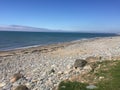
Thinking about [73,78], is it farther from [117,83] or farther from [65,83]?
[117,83]

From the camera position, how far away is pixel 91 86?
12289mm

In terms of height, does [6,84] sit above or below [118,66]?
below

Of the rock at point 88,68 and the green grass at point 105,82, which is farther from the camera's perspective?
the rock at point 88,68

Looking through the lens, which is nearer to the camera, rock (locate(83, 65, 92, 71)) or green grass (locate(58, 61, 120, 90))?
green grass (locate(58, 61, 120, 90))

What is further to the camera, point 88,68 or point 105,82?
point 88,68

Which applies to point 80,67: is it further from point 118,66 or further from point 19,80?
point 19,80

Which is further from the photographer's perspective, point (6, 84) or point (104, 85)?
point (6, 84)

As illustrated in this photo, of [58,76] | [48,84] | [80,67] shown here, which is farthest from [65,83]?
[80,67]

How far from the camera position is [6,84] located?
15.3 m

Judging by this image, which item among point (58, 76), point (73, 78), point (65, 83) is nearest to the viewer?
point (65, 83)

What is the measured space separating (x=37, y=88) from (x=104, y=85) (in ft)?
12.7

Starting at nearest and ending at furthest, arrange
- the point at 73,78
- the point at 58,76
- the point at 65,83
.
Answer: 1. the point at 65,83
2. the point at 73,78
3. the point at 58,76

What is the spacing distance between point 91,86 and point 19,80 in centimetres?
556

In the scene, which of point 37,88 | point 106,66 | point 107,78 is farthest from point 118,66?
point 37,88
